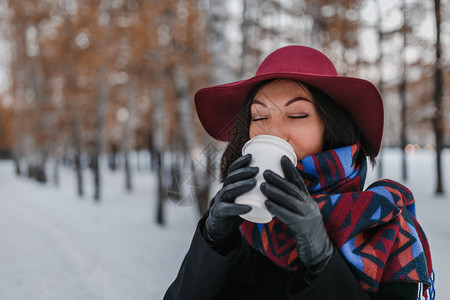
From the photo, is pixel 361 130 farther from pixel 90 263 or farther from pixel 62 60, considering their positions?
pixel 62 60

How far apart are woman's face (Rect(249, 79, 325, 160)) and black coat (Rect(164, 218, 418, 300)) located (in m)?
0.40

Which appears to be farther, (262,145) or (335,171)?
(335,171)

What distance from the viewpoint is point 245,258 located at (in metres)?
1.21

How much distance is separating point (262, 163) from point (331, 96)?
55 centimetres

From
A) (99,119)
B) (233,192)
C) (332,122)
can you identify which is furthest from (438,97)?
(99,119)

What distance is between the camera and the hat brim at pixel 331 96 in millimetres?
1163

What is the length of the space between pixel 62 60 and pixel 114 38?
10.5ft

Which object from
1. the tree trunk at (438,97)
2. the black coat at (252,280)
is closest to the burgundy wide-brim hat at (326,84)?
the black coat at (252,280)

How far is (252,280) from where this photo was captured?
117cm

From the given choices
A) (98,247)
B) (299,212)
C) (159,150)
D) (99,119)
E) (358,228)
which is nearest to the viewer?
(299,212)

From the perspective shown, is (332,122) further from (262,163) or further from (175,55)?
(175,55)

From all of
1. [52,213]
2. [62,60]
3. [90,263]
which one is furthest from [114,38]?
[90,263]

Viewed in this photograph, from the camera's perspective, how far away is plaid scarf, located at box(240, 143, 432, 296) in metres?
0.96

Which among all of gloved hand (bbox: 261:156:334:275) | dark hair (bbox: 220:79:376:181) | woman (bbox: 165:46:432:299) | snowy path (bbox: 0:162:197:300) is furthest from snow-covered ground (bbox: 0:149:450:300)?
gloved hand (bbox: 261:156:334:275)
